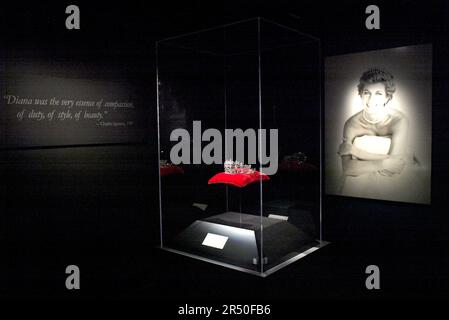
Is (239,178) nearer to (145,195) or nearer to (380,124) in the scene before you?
(145,195)

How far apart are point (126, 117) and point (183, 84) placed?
562mm

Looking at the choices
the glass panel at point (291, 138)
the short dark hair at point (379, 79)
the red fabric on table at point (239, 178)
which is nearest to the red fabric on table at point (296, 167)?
the glass panel at point (291, 138)

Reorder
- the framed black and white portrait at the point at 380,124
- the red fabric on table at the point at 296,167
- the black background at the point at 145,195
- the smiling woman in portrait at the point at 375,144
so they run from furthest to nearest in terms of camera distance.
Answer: the smiling woman in portrait at the point at 375,144, the framed black and white portrait at the point at 380,124, the red fabric on table at the point at 296,167, the black background at the point at 145,195

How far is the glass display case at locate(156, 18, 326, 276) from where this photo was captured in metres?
3.31

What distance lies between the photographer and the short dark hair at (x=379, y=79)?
13.5ft

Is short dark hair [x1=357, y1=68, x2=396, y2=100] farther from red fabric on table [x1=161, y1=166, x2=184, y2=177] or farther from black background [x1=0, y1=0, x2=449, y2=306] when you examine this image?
red fabric on table [x1=161, y1=166, x2=184, y2=177]

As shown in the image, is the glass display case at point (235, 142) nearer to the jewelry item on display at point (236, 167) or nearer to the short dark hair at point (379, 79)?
the jewelry item on display at point (236, 167)

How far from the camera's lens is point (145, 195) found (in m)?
3.74

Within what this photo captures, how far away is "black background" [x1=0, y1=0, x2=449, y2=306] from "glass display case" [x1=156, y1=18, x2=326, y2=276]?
22 centimetres

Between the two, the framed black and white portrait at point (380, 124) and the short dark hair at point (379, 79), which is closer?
the framed black and white portrait at point (380, 124)

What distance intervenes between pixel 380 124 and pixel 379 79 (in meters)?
0.45

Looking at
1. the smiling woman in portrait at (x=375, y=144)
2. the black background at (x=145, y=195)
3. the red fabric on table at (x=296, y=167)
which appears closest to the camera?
the black background at (x=145, y=195)

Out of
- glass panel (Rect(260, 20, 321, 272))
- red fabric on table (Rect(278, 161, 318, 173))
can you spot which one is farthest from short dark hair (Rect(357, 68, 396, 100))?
red fabric on table (Rect(278, 161, 318, 173))

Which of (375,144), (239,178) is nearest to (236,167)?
(239,178)
